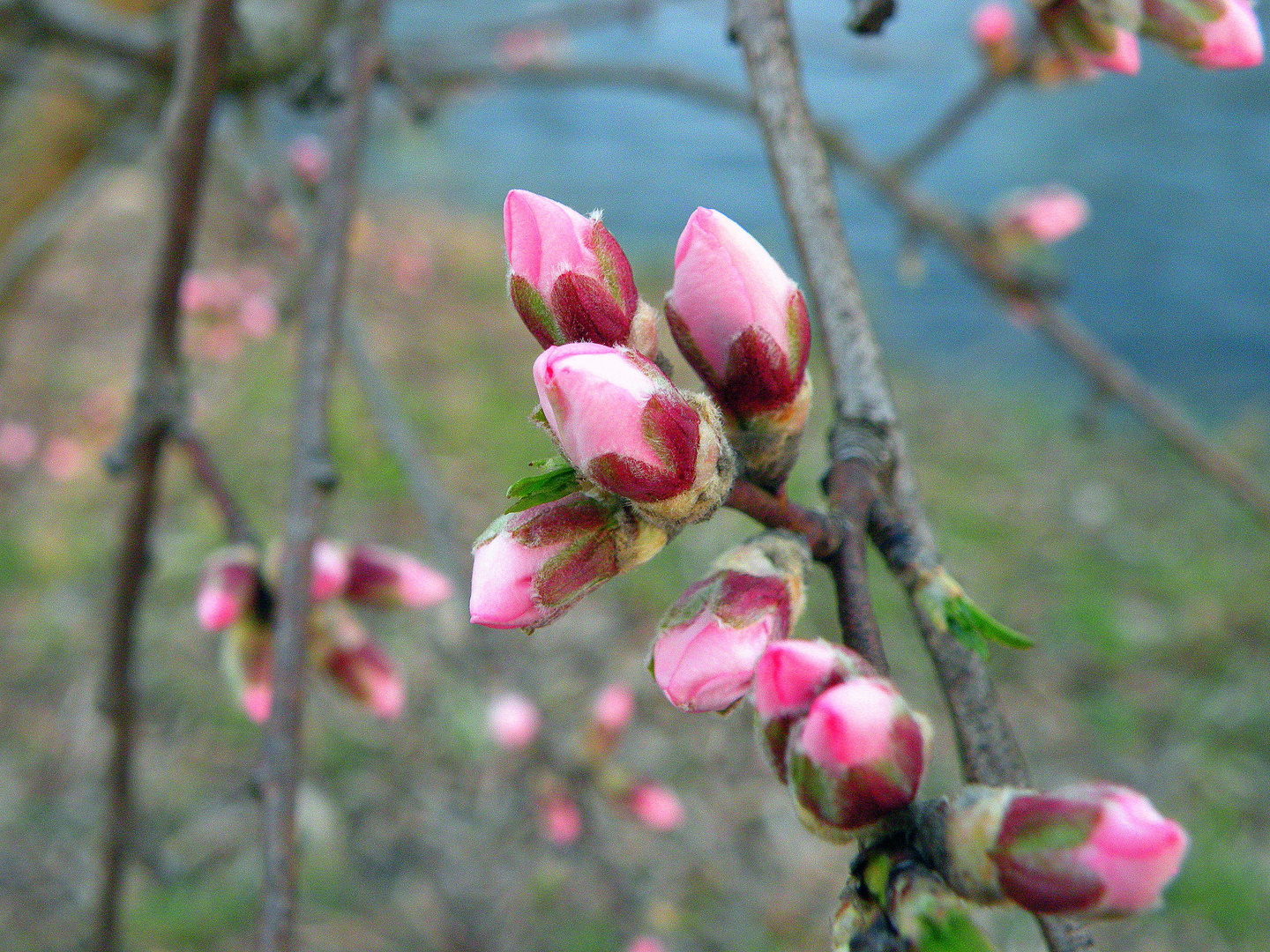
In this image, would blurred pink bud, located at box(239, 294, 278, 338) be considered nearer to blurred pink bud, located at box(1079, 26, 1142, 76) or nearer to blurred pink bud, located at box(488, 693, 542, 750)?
blurred pink bud, located at box(488, 693, 542, 750)

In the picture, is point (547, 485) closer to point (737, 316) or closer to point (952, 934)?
point (737, 316)

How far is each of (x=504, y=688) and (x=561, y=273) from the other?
1.02 metres

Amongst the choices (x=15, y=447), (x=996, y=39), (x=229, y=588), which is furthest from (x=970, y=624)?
(x=15, y=447)

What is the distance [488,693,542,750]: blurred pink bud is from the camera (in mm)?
1531

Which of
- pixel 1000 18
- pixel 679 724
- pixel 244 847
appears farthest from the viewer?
pixel 679 724

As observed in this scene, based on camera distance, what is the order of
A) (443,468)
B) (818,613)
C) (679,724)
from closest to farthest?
1. (679,724)
2. (818,613)
3. (443,468)

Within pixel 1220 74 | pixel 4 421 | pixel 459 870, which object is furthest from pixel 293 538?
pixel 1220 74

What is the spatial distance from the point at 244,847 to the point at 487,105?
4564 mm

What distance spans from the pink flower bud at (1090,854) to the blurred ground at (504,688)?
90 centimetres

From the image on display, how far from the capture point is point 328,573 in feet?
3.02

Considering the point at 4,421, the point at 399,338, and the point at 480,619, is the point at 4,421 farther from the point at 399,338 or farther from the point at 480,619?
the point at 480,619

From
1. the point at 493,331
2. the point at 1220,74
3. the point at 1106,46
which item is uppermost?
the point at 1106,46

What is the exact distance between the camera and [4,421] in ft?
10.0

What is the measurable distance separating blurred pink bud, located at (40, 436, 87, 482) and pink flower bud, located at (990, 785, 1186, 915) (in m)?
3.01
